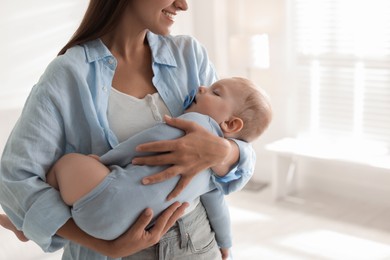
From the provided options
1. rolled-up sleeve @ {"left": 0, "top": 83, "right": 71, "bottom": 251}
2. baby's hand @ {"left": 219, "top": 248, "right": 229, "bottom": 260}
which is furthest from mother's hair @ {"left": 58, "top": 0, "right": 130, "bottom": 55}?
baby's hand @ {"left": 219, "top": 248, "right": 229, "bottom": 260}

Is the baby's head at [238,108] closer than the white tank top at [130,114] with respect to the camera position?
No

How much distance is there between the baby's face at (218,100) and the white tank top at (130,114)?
0.12 metres

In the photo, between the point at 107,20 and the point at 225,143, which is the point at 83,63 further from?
the point at 225,143

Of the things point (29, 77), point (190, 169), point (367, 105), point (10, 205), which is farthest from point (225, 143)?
point (367, 105)

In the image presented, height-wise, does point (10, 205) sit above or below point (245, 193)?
above

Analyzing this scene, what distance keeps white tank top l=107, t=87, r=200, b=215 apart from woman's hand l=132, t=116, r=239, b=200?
0.28ft

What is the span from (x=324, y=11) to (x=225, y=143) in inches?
118

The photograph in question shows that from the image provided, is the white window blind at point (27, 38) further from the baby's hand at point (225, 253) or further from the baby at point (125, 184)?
the baby's hand at point (225, 253)

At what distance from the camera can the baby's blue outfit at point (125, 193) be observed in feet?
3.91

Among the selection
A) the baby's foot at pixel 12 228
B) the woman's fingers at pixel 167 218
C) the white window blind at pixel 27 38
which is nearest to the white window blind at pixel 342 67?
the white window blind at pixel 27 38

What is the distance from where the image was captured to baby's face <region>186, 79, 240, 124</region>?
1.46 metres

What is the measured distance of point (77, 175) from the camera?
1.21 meters

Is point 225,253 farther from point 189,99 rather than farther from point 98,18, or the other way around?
point 98,18

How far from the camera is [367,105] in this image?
12.9 ft
